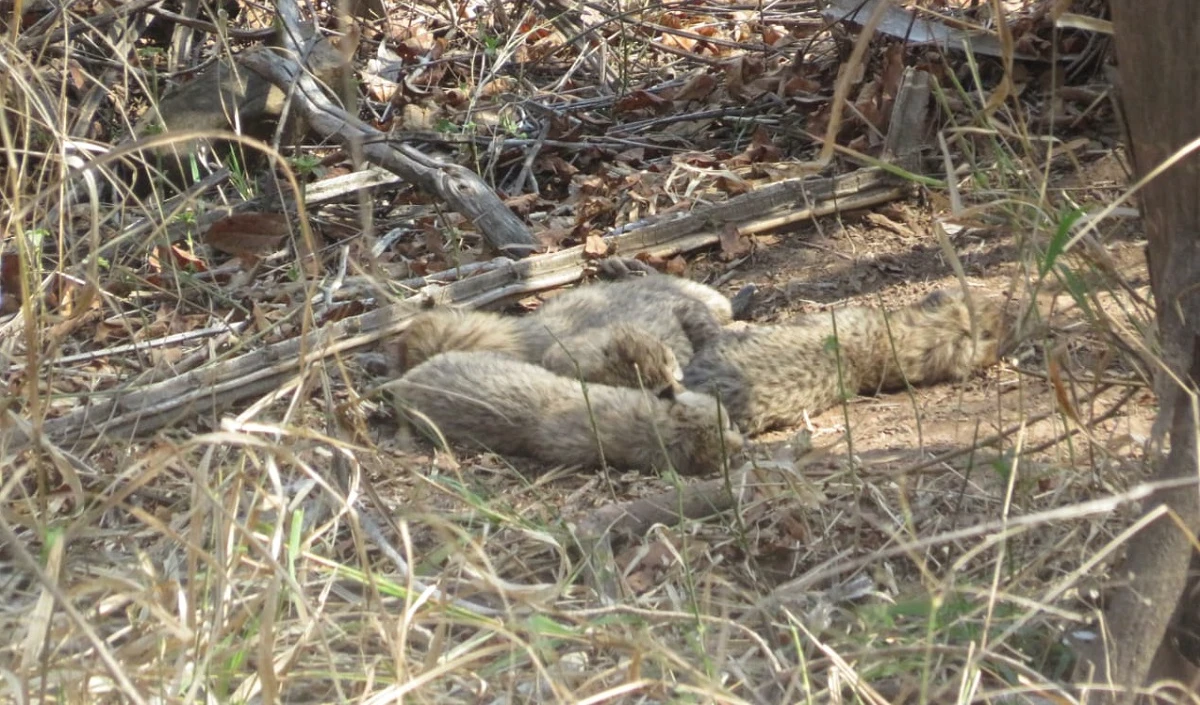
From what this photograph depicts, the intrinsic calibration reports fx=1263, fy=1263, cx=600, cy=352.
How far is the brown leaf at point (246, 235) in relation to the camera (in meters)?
6.34

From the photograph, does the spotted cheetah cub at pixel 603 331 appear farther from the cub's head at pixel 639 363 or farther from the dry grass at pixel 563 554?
the dry grass at pixel 563 554

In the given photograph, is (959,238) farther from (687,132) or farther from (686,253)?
(687,132)

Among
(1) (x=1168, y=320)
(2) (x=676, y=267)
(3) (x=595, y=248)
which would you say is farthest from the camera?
(2) (x=676, y=267)

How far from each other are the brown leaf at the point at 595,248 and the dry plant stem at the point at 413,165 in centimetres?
27

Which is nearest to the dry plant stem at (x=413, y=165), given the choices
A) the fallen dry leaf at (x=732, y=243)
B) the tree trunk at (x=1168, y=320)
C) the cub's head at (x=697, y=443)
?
the fallen dry leaf at (x=732, y=243)

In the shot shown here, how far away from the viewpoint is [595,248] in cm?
596

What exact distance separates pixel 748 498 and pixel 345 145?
3.63 m

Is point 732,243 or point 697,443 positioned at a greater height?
point 732,243

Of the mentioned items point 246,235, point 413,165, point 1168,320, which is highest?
point 1168,320

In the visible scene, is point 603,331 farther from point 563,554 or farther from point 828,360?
point 563,554

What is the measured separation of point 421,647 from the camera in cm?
294

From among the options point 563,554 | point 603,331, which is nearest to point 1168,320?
point 563,554

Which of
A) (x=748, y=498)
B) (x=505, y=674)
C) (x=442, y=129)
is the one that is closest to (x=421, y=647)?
(x=505, y=674)

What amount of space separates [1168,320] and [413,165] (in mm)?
4388
